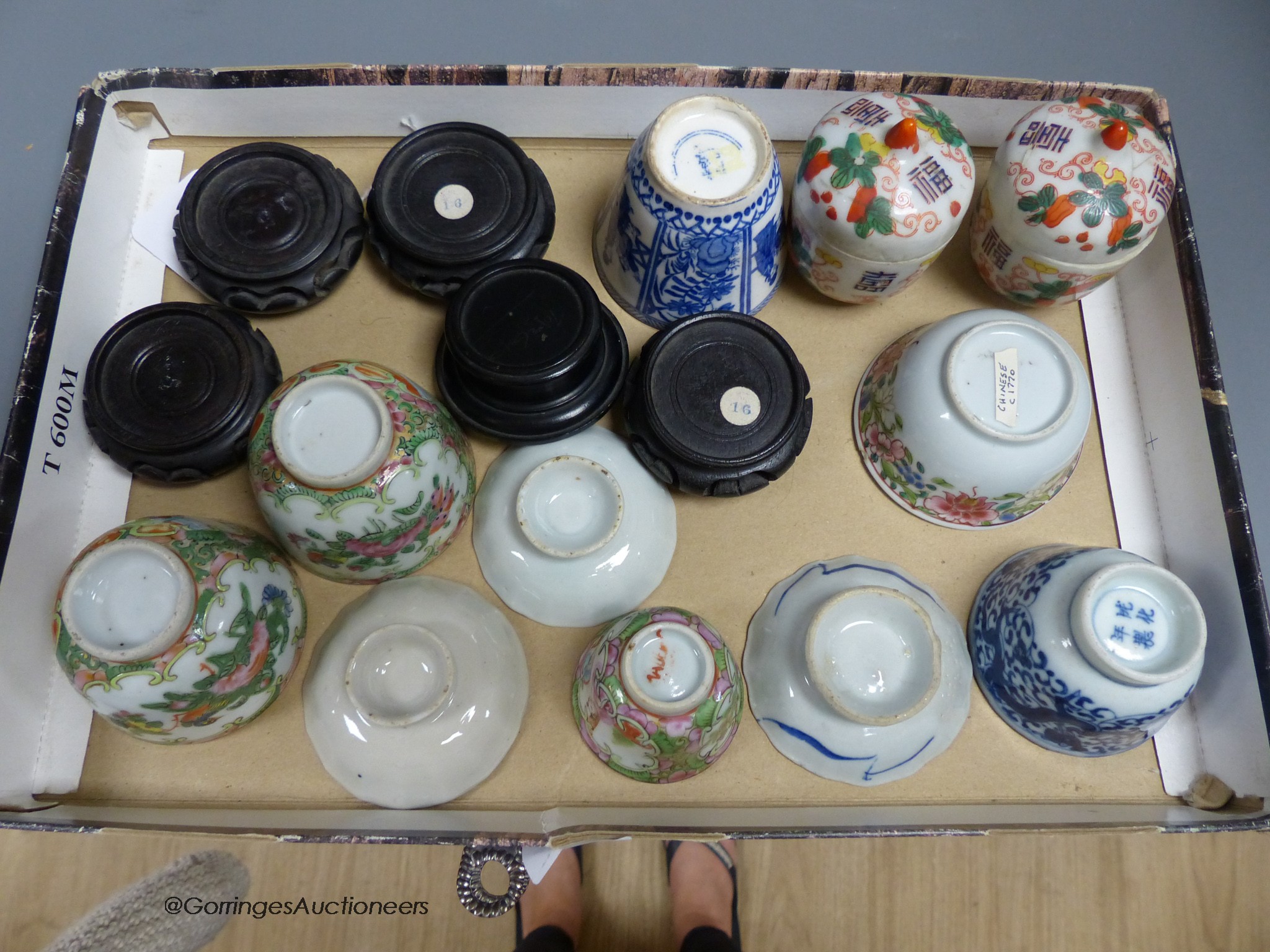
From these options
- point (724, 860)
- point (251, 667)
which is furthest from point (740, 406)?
point (724, 860)

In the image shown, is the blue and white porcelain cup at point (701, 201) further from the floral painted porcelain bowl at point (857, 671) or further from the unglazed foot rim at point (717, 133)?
the floral painted porcelain bowl at point (857, 671)

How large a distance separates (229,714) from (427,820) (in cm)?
24

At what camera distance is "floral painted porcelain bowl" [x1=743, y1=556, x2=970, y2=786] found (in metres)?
0.83

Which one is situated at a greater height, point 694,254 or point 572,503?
point 694,254

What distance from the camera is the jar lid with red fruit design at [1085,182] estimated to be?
2.95 ft

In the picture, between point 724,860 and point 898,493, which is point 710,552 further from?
point 724,860

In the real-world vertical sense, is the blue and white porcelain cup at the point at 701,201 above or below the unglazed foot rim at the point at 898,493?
above

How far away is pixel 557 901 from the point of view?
4.09 ft

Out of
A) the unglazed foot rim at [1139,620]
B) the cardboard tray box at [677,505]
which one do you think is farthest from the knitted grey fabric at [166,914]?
the unglazed foot rim at [1139,620]

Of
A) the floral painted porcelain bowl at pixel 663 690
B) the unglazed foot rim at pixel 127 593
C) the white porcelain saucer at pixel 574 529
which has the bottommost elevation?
the floral painted porcelain bowl at pixel 663 690

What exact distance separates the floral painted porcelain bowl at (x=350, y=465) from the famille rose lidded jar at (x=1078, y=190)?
72cm

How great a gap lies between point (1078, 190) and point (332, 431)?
854mm

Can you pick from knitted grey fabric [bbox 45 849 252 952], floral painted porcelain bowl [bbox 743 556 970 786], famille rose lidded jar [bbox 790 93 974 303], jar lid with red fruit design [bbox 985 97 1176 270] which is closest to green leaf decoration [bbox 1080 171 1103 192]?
jar lid with red fruit design [bbox 985 97 1176 270]

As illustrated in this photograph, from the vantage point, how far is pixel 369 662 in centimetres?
84
